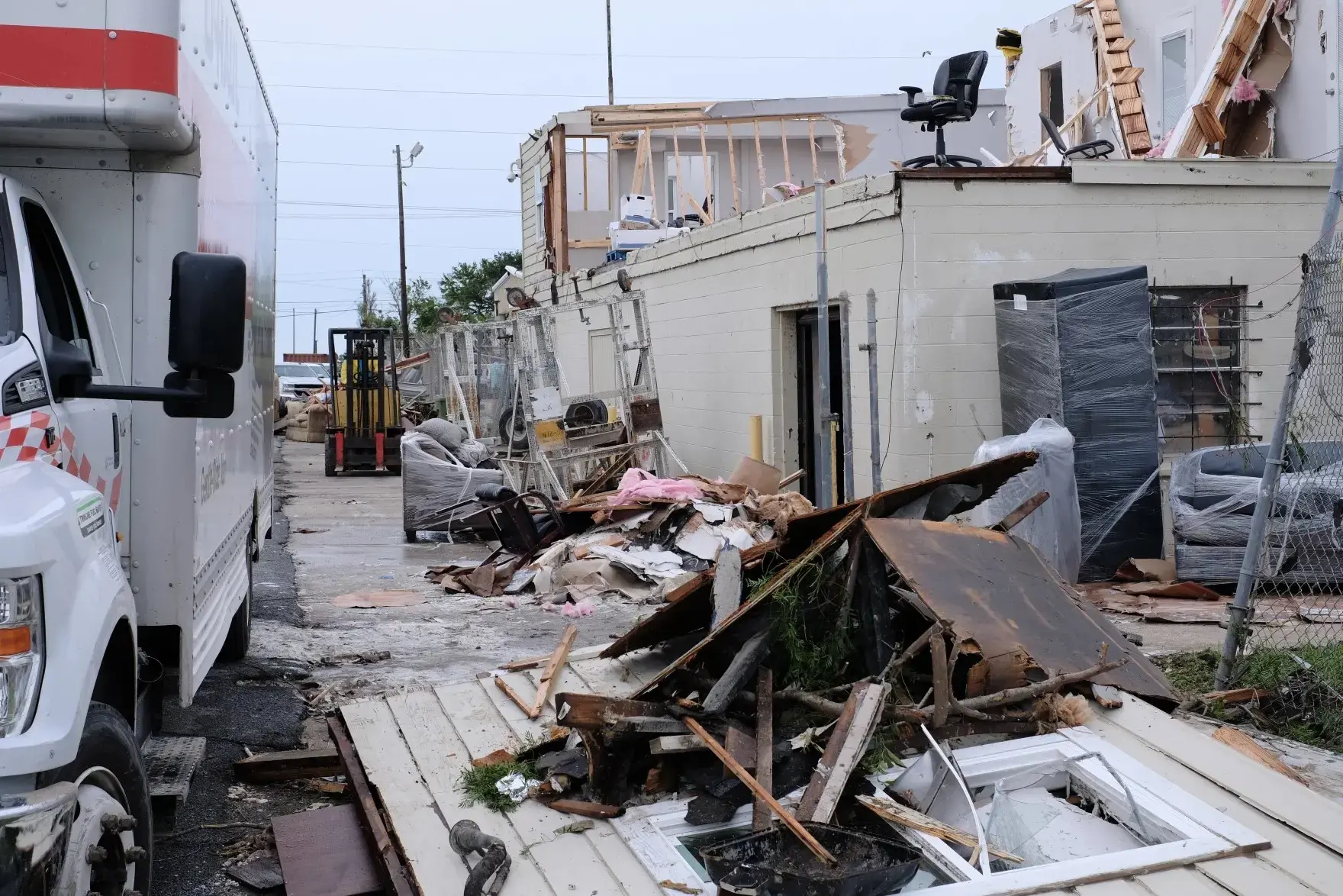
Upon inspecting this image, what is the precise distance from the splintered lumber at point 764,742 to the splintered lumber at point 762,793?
0.09ft

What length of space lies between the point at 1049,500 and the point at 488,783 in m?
5.92

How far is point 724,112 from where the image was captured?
71.8 feet

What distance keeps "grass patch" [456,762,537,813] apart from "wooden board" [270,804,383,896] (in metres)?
0.44

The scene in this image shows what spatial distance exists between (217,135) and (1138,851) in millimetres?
4272

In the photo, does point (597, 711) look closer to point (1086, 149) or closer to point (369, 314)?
point (1086, 149)

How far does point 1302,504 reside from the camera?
26.9ft

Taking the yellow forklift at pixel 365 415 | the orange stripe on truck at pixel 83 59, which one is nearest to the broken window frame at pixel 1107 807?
the orange stripe on truck at pixel 83 59

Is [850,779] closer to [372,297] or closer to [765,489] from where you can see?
[765,489]

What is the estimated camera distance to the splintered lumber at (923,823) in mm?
3535

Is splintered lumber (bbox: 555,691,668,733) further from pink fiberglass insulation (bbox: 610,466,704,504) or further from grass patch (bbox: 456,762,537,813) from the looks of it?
pink fiberglass insulation (bbox: 610,466,704,504)

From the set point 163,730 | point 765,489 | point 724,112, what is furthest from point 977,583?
point 724,112

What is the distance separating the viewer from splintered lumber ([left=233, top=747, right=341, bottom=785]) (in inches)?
226

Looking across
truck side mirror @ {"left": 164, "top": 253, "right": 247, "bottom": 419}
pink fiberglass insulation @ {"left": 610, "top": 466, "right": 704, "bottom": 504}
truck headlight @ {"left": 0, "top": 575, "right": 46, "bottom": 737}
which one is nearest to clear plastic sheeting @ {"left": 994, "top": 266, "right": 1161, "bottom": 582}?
pink fiberglass insulation @ {"left": 610, "top": 466, "right": 704, "bottom": 504}

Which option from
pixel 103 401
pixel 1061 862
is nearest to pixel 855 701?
pixel 1061 862
